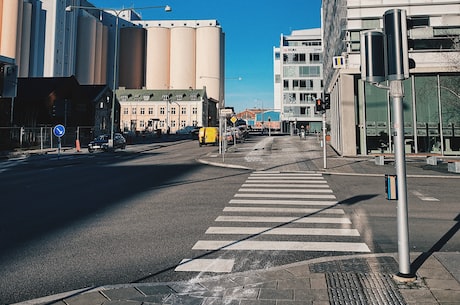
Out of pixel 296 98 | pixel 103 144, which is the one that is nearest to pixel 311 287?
pixel 103 144

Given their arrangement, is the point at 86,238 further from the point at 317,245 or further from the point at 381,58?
the point at 381,58

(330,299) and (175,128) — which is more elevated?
(175,128)

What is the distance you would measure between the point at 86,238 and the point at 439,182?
12655mm

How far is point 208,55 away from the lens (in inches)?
3989

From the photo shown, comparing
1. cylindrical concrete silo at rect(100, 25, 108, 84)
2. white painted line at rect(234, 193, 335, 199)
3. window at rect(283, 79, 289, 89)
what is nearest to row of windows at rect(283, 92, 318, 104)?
window at rect(283, 79, 289, 89)

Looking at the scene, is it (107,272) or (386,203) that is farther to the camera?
(386,203)

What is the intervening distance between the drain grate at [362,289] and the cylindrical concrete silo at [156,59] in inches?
3995

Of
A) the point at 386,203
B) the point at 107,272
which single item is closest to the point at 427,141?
the point at 386,203

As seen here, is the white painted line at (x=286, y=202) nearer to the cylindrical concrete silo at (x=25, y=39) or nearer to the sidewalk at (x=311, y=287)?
the sidewalk at (x=311, y=287)

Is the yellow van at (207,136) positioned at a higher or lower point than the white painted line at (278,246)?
higher

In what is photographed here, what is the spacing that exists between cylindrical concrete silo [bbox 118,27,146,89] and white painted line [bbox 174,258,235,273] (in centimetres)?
10448

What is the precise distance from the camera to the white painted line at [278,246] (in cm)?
534

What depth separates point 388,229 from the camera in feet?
21.1

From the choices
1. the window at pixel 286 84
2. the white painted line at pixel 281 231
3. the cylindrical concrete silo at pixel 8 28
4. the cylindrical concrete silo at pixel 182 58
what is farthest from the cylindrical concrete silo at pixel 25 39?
the white painted line at pixel 281 231
